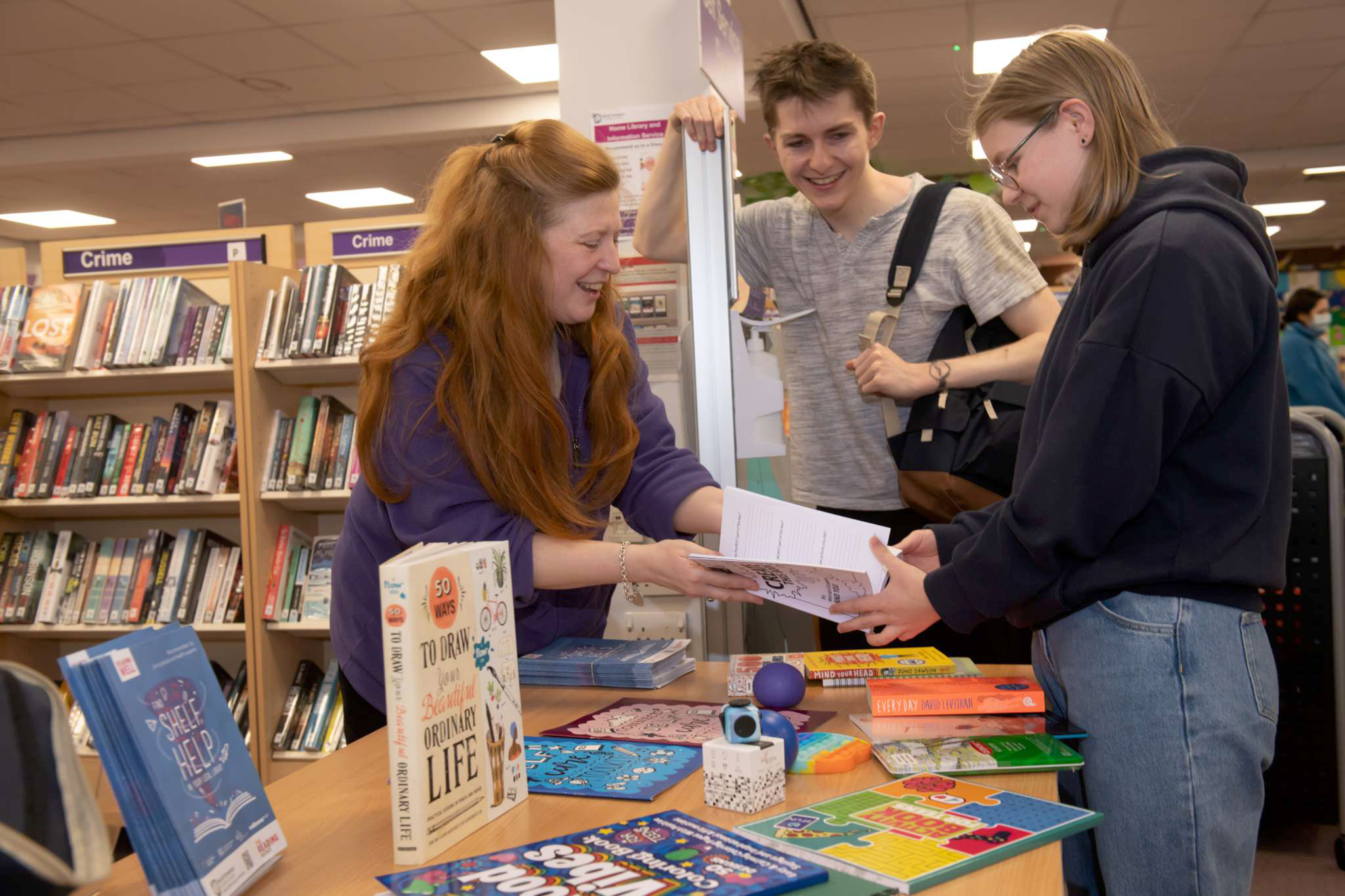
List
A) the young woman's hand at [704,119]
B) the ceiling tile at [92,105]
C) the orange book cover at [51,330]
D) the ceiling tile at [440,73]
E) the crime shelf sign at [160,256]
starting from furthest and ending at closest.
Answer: the ceiling tile at [92,105]
the ceiling tile at [440,73]
the crime shelf sign at [160,256]
the orange book cover at [51,330]
the young woman's hand at [704,119]

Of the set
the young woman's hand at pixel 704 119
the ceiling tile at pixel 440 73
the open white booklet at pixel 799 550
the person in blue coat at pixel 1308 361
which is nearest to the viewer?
the open white booklet at pixel 799 550

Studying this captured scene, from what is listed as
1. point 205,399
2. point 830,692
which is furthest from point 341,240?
point 830,692

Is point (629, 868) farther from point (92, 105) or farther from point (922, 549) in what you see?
point (92, 105)

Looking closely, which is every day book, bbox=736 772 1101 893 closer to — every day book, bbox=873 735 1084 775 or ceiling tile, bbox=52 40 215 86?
every day book, bbox=873 735 1084 775

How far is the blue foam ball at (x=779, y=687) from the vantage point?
5.14 ft

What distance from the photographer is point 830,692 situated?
1.69 metres

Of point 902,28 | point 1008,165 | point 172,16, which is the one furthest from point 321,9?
point 1008,165

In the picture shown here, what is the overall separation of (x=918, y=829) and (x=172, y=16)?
6.36 metres

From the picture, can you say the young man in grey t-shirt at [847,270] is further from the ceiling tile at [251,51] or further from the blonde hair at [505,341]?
the ceiling tile at [251,51]

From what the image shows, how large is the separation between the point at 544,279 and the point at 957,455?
921 millimetres

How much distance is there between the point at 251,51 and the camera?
21.7 feet

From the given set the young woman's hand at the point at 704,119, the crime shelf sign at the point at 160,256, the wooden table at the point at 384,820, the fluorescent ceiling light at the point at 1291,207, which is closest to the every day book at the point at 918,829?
the wooden table at the point at 384,820

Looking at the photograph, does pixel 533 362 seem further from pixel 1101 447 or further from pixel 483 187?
pixel 1101 447

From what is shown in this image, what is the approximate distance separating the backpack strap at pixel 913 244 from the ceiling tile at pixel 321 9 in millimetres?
4583
